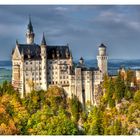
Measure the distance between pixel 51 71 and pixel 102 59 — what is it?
47 centimetres

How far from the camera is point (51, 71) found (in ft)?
26.6

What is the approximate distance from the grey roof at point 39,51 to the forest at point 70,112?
0.96 feet

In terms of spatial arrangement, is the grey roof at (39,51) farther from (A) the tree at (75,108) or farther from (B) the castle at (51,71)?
(A) the tree at (75,108)

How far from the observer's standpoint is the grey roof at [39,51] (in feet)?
26.2

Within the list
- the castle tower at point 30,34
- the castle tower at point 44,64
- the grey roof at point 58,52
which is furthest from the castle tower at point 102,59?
the castle tower at point 30,34

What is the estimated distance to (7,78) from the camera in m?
8.01

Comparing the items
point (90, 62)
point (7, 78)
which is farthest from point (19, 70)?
point (90, 62)

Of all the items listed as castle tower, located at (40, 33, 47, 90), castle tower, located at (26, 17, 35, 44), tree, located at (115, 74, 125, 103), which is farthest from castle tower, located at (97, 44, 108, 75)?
castle tower, located at (26, 17, 35, 44)

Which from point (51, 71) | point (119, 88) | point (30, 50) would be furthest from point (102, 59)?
point (30, 50)

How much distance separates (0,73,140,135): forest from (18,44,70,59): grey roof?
0.96 feet

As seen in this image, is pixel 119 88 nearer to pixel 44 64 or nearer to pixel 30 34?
pixel 44 64

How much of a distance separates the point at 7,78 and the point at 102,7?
1049 millimetres
